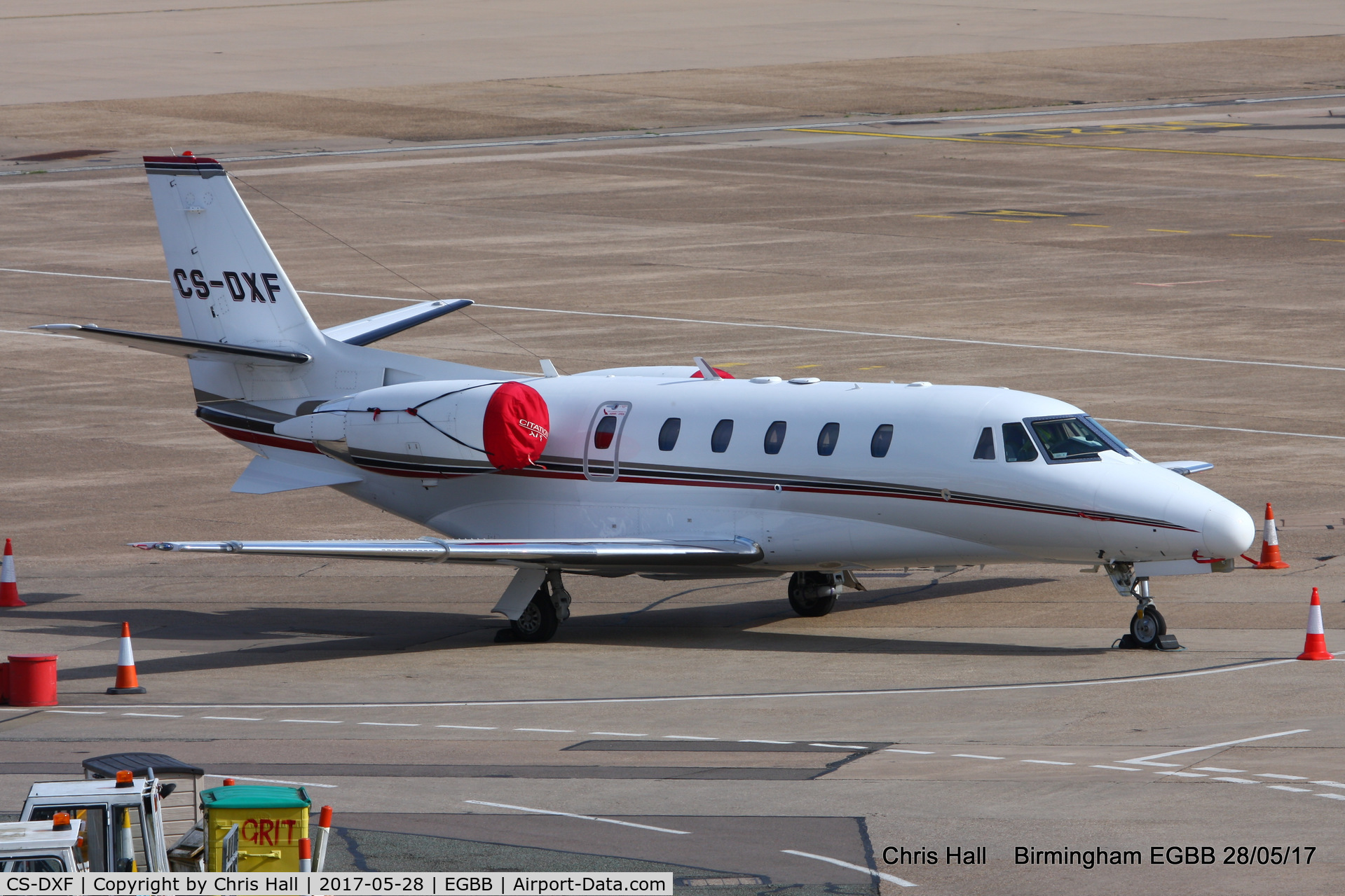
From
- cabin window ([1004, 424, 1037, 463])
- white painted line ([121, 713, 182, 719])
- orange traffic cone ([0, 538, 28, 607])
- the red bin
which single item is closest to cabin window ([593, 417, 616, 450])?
cabin window ([1004, 424, 1037, 463])

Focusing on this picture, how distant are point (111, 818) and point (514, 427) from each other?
13.9 m

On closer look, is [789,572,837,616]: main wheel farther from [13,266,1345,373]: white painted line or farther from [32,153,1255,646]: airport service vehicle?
[13,266,1345,373]: white painted line

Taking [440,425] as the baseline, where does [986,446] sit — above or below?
below

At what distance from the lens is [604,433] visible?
2753cm

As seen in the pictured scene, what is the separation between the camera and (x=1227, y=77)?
99.0 metres

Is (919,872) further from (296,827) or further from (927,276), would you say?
(927,276)

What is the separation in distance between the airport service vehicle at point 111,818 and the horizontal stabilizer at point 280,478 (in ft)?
49.8

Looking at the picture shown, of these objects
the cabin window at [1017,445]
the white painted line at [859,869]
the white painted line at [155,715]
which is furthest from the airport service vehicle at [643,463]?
the white painted line at [859,869]

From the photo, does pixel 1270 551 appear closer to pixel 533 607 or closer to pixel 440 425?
pixel 533 607

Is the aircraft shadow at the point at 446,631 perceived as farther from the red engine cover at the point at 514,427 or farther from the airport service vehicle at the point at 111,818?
the airport service vehicle at the point at 111,818

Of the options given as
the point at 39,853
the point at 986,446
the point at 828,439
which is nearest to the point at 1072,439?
the point at 986,446

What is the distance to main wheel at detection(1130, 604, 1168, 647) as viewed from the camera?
24031 millimetres

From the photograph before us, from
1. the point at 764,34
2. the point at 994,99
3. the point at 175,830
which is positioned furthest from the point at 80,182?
the point at 175,830

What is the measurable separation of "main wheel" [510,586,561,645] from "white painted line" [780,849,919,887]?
10643 mm
